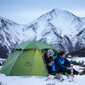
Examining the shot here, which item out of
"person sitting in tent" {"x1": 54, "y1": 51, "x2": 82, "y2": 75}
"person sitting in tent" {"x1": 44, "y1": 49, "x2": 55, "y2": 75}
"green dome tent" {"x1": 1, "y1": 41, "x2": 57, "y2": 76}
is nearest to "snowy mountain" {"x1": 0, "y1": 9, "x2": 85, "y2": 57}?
"green dome tent" {"x1": 1, "y1": 41, "x2": 57, "y2": 76}

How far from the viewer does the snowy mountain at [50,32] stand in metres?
153

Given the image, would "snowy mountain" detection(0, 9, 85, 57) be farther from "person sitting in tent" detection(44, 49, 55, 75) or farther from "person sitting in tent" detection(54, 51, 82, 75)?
A: "person sitting in tent" detection(54, 51, 82, 75)

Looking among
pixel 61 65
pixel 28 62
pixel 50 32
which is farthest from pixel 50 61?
pixel 50 32

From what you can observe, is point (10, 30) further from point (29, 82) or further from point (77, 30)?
point (29, 82)

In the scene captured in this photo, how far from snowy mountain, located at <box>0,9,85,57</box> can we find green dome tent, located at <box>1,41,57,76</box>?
129 metres

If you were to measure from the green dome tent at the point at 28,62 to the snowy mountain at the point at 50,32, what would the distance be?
129 metres

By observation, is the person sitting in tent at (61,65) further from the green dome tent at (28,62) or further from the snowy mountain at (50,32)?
the snowy mountain at (50,32)

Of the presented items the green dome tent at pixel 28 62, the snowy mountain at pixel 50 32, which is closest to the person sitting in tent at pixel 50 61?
the green dome tent at pixel 28 62

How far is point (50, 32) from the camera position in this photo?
16312 centimetres

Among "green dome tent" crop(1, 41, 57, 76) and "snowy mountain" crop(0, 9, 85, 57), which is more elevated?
"green dome tent" crop(1, 41, 57, 76)

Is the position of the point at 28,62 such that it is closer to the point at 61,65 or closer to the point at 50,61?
the point at 50,61

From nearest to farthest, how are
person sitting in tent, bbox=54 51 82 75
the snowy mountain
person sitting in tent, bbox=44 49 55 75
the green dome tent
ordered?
person sitting in tent, bbox=54 51 82 75, person sitting in tent, bbox=44 49 55 75, the green dome tent, the snowy mountain

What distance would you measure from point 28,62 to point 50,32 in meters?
150

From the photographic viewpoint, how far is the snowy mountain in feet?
502
